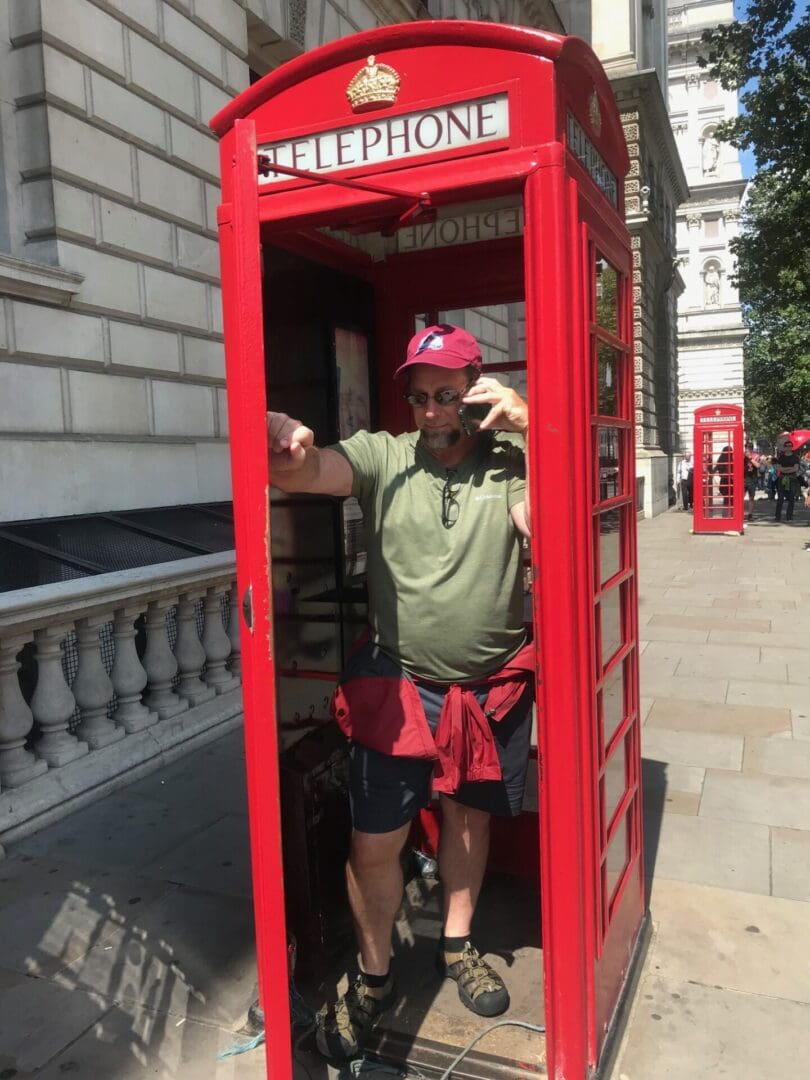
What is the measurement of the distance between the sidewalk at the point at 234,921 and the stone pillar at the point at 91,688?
37 centimetres

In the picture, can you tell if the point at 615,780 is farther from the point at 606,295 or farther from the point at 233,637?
the point at 233,637

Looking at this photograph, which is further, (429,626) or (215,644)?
(215,644)

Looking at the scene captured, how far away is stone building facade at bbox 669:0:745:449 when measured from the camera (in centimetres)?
5275

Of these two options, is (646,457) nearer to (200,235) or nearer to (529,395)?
(200,235)

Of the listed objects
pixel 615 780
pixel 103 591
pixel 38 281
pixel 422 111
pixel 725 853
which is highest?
pixel 38 281

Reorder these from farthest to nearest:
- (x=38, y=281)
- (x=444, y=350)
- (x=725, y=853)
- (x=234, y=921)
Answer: (x=38, y=281) → (x=725, y=853) → (x=234, y=921) → (x=444, y=350)

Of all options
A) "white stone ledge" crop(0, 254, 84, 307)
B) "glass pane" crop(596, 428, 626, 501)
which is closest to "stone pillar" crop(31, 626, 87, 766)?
"glass pane" crop(596, 428, 626, 501)

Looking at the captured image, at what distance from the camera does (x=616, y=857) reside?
2.64m

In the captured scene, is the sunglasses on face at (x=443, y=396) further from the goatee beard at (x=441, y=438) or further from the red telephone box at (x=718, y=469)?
the red telephone box at (x=718, y=469)

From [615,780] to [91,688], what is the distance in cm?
295

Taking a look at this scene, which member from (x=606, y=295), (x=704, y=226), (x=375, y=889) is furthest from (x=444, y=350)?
(x=704, y=226)

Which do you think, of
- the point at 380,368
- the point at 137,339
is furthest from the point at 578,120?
the point at 137,339

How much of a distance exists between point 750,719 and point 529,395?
4237 mm

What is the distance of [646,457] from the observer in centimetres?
2123
